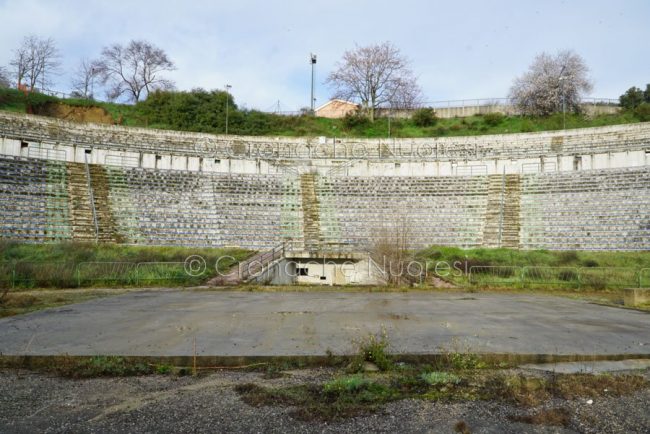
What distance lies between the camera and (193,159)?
30.9m

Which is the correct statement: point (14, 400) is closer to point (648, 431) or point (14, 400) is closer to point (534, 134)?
point (648, 431)

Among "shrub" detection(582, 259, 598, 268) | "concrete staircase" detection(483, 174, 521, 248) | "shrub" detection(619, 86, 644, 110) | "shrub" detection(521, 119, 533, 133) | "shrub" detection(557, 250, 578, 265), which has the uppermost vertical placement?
"shrub" detection(619, 86, 644, 110)

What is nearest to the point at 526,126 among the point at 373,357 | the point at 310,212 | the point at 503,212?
the point at 503,212

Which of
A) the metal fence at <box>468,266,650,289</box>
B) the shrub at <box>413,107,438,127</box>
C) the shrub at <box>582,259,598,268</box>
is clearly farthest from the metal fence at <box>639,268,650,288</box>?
the shrub at <box>413,107,438,127</box>

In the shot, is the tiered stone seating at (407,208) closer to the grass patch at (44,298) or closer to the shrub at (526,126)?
the shrub at (526,126)

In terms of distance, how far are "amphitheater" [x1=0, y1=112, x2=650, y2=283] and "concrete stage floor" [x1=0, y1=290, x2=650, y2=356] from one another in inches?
347

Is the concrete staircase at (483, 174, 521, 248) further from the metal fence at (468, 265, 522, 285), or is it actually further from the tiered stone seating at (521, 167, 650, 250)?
the metal fence at (468, 265, 522, 285)

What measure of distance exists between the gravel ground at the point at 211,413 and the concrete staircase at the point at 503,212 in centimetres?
2141

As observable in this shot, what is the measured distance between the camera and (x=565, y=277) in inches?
705

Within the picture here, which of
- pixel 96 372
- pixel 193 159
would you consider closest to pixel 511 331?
pixel 96 372

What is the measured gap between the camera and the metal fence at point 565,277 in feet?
56.4

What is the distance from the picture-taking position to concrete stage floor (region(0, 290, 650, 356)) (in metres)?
6.91

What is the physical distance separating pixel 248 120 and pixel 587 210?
2957 centimetres

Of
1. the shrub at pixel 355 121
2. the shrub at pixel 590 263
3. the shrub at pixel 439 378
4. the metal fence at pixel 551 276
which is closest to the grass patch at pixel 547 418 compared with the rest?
the shrub at pixel 439 378
